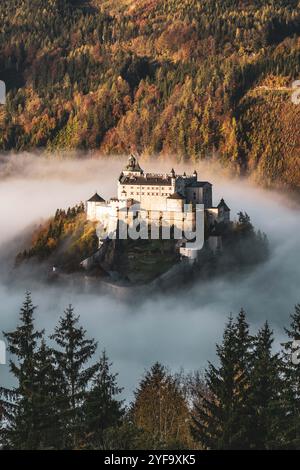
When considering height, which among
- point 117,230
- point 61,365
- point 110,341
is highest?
point 117,230

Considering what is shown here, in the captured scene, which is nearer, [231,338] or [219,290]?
[231,338]

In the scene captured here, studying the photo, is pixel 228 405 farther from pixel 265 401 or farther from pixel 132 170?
pixel 132 170

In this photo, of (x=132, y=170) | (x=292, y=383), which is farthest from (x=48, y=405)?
(x=132, y=170)

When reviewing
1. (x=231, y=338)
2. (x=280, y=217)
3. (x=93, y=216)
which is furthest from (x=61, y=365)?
(x=280, y=217)

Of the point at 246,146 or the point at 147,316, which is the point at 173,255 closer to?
the point at 147,316

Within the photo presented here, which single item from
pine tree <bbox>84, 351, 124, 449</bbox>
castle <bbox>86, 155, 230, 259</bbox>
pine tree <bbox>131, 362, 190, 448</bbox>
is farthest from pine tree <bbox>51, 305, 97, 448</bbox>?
castle <bbox>86, 155, 230, 259</bbox>

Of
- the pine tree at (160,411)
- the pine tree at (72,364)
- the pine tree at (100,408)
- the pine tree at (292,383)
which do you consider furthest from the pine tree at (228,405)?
the pine tree at (72,364)

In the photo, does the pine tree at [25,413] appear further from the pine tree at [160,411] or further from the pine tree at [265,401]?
the pine tree at [265,401]

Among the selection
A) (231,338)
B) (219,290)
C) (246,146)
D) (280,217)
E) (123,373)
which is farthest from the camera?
(246,146)
